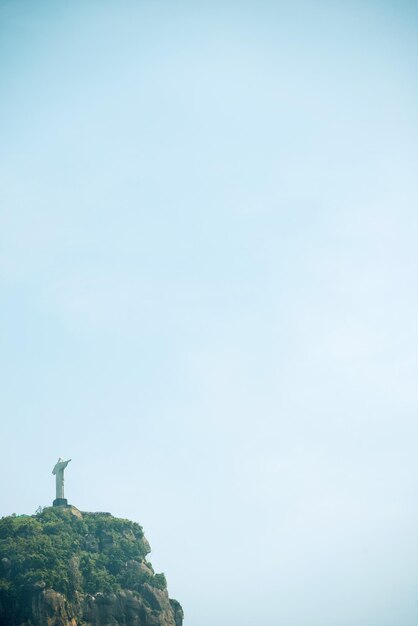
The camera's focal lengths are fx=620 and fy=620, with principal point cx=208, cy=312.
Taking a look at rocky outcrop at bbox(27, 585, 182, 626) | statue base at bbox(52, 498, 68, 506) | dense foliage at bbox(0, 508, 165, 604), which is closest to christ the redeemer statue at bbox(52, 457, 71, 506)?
statue base at bbox(52, 498, 68, 506)

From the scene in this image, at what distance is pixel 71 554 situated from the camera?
74812 mm

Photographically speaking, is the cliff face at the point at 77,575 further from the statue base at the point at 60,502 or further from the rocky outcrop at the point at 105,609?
the statue base at the point at 60,502

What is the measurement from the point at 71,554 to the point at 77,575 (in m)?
2.83

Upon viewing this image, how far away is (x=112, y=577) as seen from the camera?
3022 inches

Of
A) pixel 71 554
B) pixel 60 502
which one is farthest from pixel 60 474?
pixel 71 554

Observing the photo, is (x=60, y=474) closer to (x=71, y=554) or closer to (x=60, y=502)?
(x=60, y=502)

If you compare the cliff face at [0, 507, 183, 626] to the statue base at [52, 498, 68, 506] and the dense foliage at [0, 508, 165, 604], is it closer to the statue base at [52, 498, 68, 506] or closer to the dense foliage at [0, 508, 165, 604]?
the dense foliage at [0, 508, 165, 604]

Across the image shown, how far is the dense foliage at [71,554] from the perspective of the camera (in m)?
69.8

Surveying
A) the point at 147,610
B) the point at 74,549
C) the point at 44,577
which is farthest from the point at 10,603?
the point at 147,610

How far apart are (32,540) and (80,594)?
847 cm

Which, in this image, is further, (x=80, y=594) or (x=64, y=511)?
(x=64, y=511)

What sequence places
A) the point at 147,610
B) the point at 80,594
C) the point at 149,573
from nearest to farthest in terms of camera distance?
the point at 80,594 < the point at 147,610 < the point at 149,573

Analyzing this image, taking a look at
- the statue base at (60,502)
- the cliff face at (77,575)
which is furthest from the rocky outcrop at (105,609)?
the statue base at (60,502)

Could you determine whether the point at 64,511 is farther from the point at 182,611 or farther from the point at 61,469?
the point at 182,611
